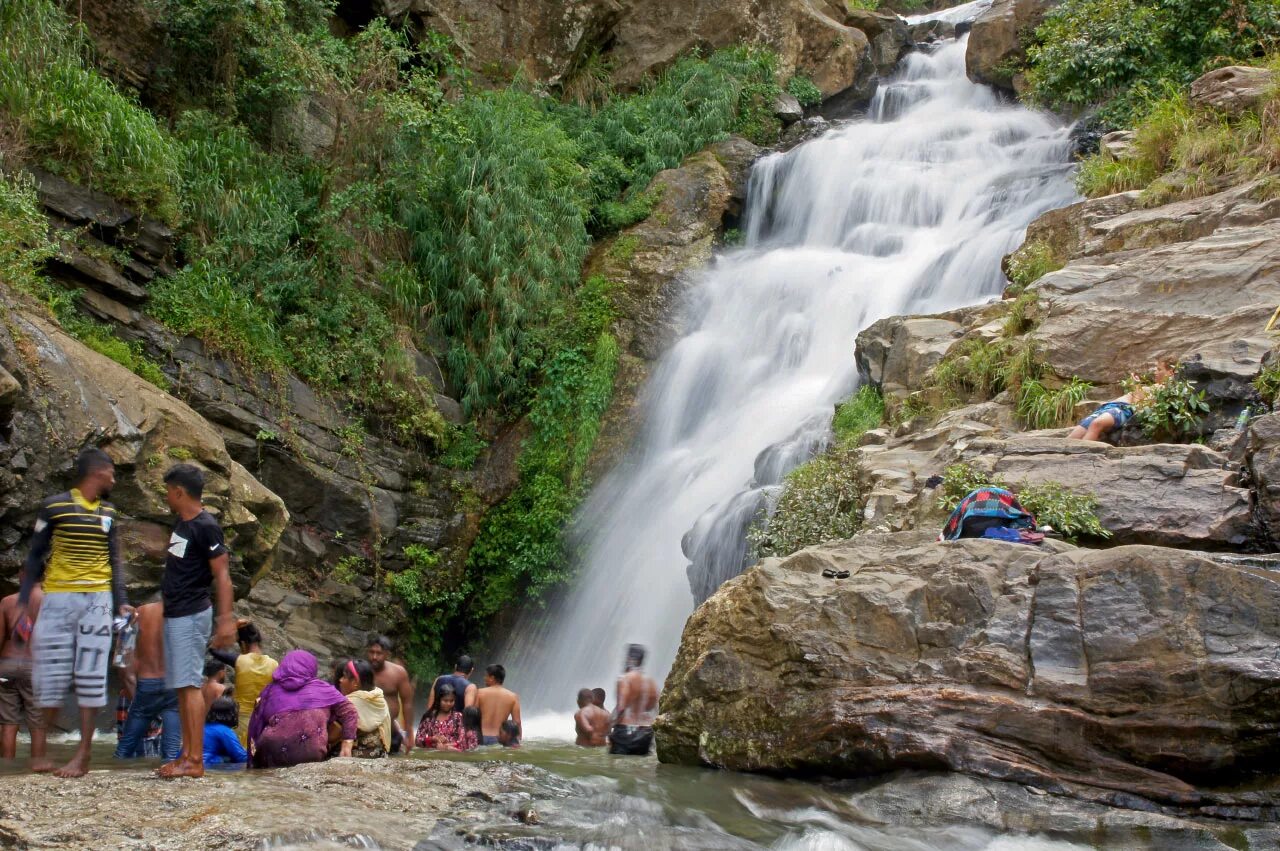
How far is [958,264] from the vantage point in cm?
1551

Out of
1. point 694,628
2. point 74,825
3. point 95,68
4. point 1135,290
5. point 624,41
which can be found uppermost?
point 624,41

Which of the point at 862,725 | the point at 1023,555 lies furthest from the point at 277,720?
the point at 1023,555

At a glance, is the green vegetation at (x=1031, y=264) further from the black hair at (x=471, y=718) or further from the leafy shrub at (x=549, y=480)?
the black hair at (x=471, y=718)

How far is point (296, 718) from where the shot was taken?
21.0 feet

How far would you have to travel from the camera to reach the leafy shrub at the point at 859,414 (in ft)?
40.6

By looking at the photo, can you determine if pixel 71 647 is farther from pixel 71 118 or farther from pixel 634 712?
pixel 71 118

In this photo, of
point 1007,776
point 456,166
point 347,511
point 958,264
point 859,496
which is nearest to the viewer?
point 1007,776

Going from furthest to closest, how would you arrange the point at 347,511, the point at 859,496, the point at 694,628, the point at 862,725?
1. the point at 347,511
2. the point at 859,496
3. the point at 694,628
4. the point at 862,725

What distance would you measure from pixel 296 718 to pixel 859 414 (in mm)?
8030

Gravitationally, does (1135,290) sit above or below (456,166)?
below

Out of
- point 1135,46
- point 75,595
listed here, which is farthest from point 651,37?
point 75,595

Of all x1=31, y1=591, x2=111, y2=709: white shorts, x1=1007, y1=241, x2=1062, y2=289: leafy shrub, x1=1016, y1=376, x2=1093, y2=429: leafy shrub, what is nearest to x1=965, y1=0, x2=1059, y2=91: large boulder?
x1=1007, y1=241, x2=1062, y2=289: leafy shrub

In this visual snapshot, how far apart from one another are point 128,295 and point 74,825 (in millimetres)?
9755

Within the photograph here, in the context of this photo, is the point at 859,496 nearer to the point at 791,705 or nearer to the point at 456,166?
the point at 791,705
